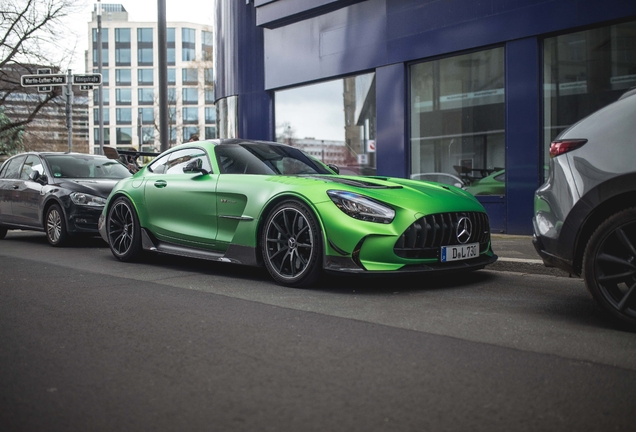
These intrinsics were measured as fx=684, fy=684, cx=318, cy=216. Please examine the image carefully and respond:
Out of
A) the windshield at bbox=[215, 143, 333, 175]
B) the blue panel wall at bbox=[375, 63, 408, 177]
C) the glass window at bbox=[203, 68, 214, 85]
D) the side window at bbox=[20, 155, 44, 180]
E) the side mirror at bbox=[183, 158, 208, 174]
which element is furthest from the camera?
the glass window at bbox=[203, 68, 214, 85]

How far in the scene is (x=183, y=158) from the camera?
7.48 meters

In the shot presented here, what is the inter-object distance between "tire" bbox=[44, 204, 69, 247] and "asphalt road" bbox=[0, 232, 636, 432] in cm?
397

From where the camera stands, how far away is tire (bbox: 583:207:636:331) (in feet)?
13.6

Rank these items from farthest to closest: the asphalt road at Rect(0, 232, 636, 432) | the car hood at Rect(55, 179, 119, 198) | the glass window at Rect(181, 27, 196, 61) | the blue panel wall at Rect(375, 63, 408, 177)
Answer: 1. the glass window at Rect(181, 27, 196, 61)
2. the blue panel wall at Rect(375, 63, 408, 177)
3. the car hood at Rect(55, 179, 119, 198)
4. the asphalt road at Rect(0, 232, 636, 432)

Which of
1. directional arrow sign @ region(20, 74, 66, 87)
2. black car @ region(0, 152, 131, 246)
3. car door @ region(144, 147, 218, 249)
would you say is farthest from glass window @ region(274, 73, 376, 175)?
car door @ region(144, 147, 218, 249)

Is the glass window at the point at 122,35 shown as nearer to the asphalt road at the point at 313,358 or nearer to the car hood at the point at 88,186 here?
the car hood at the point at 88,186

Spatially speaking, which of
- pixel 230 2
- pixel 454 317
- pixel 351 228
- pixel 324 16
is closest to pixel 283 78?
pixel 324 16

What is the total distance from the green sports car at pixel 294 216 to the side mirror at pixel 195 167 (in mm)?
10

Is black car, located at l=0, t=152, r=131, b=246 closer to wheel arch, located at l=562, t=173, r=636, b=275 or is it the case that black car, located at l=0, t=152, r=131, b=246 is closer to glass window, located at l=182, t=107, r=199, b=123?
wheel arch, located at l=562, t=173, r=636, b=275

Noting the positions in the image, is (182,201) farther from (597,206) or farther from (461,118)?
(461,118)

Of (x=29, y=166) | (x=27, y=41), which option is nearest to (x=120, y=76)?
(x=27, y=41)

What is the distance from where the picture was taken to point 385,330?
4.23 metres

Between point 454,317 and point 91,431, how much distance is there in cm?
270

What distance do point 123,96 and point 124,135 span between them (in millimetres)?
5604
